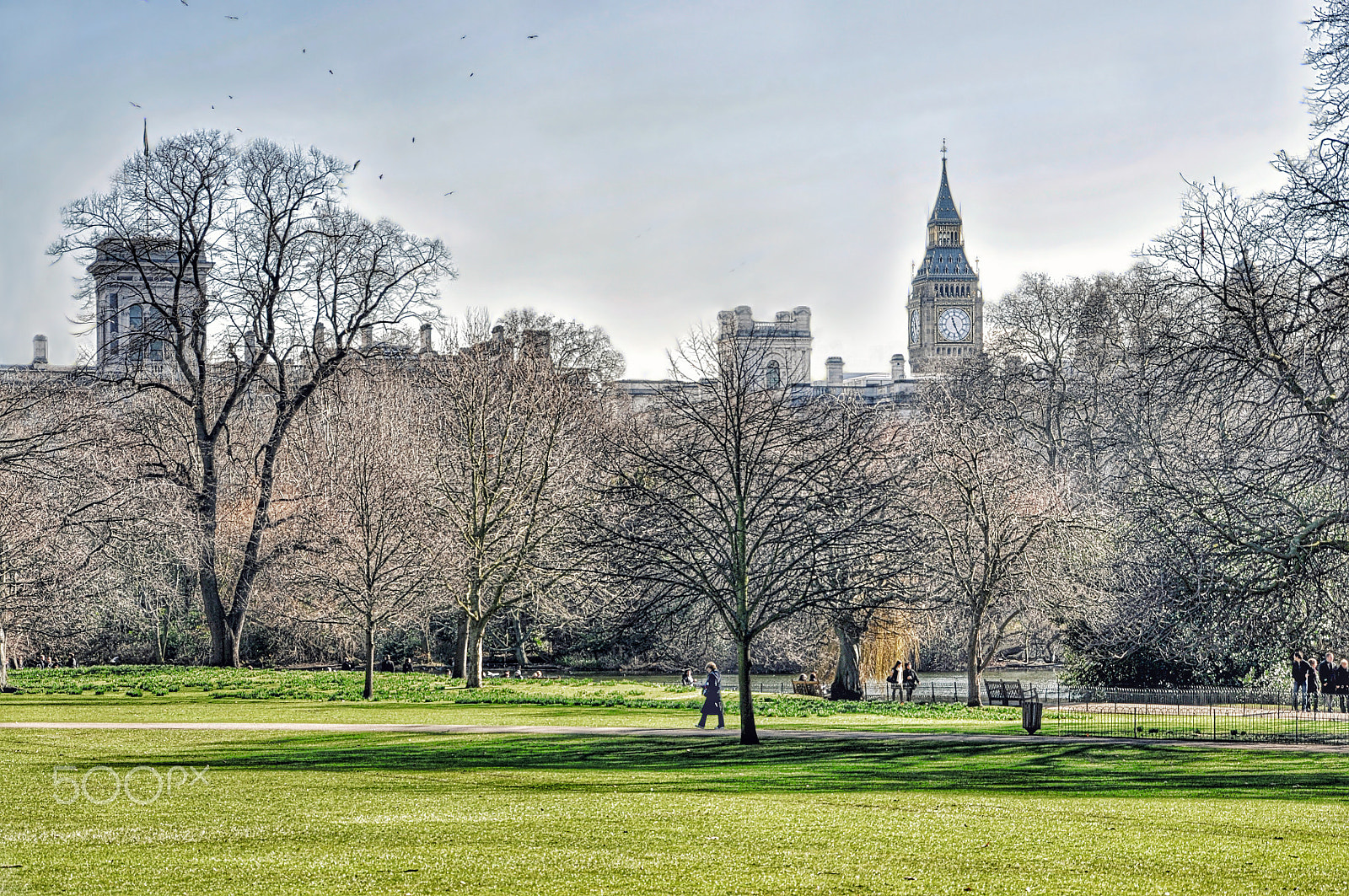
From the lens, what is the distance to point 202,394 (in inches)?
1559

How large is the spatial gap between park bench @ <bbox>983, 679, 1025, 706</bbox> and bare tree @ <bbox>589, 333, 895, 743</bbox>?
463 inches

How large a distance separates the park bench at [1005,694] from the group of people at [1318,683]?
6.35 meters

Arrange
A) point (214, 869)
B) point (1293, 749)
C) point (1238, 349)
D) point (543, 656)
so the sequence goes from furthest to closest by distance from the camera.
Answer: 1. point (543, 656)
2. point (1293, 749)
3. point (1238, 349)
4. point (214, 869)

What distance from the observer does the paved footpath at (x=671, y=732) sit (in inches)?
882

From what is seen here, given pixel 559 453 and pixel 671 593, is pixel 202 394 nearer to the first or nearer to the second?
pixel 559 453

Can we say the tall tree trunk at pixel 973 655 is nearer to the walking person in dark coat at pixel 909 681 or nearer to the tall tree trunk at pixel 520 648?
the walking person in dark coat at pixel 909 681

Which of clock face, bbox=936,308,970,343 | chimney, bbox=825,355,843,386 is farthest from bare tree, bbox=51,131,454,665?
clock face, bbox=936,308,970,343

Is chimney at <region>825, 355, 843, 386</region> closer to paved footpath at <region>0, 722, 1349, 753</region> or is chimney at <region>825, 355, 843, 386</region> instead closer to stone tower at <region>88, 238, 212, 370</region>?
stone tower at <region>88, 238, 212, 370</region>

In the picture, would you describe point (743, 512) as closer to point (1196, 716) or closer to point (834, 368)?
point (1196, 716)

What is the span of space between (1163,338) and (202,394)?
94.5ft

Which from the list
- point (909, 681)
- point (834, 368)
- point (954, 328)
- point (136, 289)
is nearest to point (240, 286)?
point (136, 289)

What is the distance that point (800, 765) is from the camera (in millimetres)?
19062

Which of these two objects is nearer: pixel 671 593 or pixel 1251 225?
pixel 1251 225

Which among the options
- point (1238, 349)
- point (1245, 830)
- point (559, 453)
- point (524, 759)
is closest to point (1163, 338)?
point (1238, 349)
